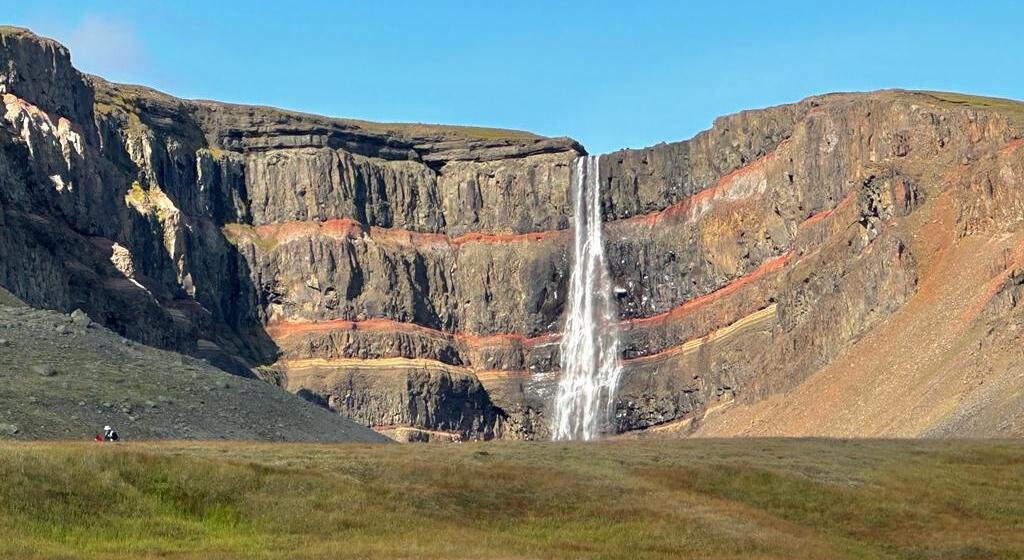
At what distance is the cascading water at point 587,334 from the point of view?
161375 millimetres

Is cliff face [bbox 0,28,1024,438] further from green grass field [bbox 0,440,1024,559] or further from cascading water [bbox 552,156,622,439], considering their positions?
green grass field [bbox 0,440,1024,559]

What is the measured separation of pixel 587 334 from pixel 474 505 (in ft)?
361

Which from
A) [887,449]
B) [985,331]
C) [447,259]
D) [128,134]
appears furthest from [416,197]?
[887,449]

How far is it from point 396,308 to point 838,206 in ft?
151

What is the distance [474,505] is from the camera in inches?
2272

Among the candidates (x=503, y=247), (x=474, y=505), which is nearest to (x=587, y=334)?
(x=503, y=247)

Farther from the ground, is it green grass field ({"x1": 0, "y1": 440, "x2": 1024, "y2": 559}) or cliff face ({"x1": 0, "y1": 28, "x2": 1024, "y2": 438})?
cliff face ({"x1": 0, "y1": 28, "x2": 1024, "y2": 438})

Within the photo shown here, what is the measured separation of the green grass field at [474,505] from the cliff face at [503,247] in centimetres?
4374

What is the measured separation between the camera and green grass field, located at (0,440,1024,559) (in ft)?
168

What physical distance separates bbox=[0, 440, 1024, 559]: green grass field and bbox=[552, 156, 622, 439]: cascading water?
89.8m

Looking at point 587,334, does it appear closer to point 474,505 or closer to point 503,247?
point 503,247

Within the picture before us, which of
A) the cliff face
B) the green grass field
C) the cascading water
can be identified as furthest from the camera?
the cascading water

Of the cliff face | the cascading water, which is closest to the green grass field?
the cliff face

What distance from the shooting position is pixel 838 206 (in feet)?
473
